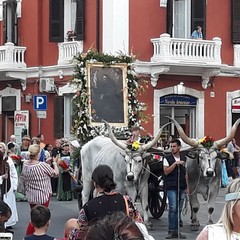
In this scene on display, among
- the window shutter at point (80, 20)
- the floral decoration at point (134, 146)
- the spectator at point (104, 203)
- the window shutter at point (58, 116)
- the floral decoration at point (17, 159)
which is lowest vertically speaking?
the floral decoration at point (17, 159)

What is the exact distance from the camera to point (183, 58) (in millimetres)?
29531

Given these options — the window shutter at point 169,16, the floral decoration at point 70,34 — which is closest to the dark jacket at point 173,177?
the window shutter at point 169,16

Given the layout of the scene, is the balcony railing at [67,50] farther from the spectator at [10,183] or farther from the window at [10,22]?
the spectator at [10,183]

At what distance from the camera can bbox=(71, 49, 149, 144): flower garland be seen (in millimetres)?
18312

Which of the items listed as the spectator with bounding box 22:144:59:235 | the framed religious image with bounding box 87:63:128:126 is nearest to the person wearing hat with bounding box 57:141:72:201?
the framed religious image with bounding box 87:63:128:126

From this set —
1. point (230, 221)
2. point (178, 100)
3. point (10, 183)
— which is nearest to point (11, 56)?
point (178, 100)

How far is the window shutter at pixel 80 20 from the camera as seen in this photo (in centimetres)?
3078

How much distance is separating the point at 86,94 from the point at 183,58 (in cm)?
1159

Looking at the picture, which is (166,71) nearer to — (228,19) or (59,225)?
(228,19)

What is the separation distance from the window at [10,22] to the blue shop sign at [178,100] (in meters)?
7.28

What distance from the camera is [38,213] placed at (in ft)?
26.8

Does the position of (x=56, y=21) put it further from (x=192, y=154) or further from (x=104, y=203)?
(x=104, y=203)

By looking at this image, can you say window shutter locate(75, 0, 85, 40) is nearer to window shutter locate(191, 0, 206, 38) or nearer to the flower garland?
window shutter locate(191, 0, 206, 38)

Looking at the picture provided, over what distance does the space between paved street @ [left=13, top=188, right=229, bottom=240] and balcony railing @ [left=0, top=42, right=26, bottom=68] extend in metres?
10.6
